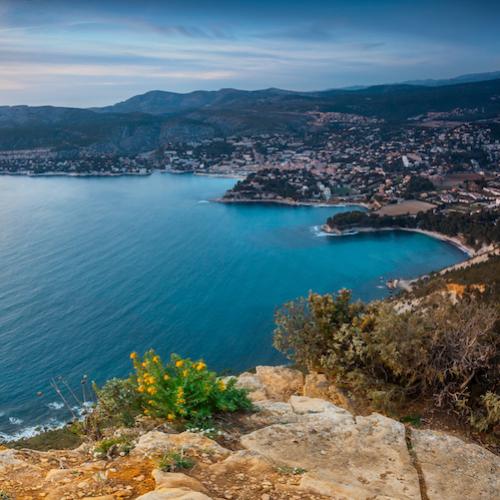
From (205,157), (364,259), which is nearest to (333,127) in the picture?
(205,157)

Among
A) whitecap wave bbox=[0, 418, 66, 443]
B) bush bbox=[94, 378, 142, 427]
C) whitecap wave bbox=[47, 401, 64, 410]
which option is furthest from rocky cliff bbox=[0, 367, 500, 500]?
whitecap wave bbox=[47, 401, 64, 410]

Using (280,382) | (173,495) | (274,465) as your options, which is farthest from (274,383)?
(173,495)

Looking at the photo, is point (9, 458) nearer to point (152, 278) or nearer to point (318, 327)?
point (318, 327)

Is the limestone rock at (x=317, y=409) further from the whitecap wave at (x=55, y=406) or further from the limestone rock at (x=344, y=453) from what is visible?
the whitecap wave at (x=55, y=406)

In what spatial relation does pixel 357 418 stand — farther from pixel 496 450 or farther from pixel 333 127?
pixel 333 127

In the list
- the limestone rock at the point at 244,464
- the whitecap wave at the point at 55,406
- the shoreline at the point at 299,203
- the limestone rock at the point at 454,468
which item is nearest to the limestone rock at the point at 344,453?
the limestone rock at the point at 454,468

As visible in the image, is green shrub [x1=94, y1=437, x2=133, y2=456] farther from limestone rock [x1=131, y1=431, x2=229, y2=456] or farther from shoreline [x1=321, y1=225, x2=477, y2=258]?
shoreline [x1=321, y1=225, x2=477, y2=258]
